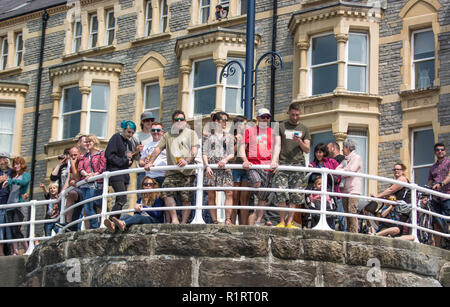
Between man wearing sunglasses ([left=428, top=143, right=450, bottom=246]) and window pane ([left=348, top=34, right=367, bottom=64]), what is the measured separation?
911 cm

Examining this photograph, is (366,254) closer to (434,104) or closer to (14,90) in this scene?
(434,104)

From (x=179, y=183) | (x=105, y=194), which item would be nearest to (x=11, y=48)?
(x=105, y=194)

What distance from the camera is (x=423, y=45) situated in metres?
24.7

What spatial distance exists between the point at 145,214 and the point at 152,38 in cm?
1580

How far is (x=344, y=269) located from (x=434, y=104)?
11.2 meters

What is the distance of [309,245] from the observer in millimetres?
13633

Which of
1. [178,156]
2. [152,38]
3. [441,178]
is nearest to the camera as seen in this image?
[178,156]

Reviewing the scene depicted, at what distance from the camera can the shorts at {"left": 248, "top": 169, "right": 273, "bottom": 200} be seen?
1435 cm

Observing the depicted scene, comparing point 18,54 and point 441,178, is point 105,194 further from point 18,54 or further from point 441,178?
point 18,54

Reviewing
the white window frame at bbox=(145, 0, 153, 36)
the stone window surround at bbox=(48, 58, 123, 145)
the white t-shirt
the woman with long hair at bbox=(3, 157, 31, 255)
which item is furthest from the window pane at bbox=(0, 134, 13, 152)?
the white t-shirt

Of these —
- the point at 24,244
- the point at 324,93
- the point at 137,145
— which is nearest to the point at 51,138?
the point at 24,244

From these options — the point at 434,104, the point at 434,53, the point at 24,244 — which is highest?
the point at 434,53

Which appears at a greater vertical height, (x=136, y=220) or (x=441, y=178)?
(x=441, y=178)
